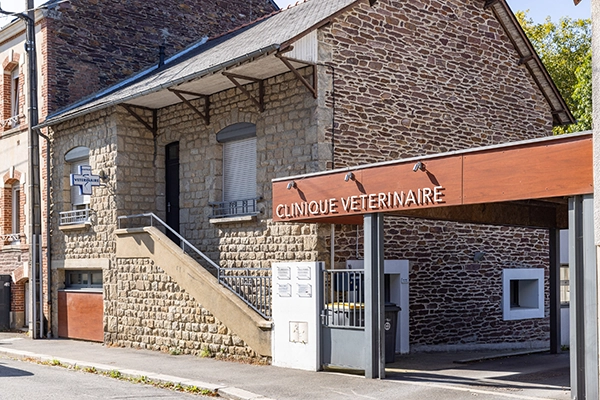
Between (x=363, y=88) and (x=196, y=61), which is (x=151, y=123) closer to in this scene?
(x=196, y=61)

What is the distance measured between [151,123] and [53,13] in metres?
4.54

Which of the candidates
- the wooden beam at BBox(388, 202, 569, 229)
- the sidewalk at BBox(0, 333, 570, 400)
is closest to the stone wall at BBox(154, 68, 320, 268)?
the sidewalk at BBox(0, 333, 570, 400)

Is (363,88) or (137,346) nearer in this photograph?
(363,88)

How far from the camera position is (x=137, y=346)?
55.6ft

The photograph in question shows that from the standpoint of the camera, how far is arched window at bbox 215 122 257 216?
1602 centimetres

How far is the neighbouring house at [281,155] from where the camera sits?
47.7ft

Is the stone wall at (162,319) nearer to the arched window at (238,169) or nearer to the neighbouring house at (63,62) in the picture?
the arched window at (238,169)

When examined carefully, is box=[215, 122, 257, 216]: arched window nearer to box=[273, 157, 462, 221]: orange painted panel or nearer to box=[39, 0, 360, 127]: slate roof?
box=[39, 0, 360, 127]: slate roof

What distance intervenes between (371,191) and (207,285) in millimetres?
4470

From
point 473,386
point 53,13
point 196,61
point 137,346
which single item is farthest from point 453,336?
point 53,13

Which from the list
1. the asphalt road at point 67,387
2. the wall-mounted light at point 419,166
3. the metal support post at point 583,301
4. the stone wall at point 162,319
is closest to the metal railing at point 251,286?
the stone wall at point 162,319

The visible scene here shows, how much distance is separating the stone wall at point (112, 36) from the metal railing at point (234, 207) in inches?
248

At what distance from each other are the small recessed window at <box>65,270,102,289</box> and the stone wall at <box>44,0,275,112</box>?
421cm

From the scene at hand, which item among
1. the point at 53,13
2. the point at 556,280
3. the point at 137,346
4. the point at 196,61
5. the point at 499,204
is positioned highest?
the point at 53,13
